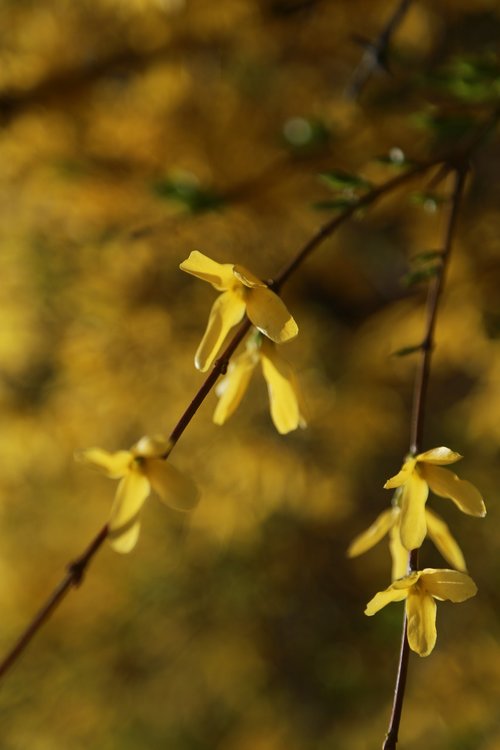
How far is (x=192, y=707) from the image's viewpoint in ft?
8.96

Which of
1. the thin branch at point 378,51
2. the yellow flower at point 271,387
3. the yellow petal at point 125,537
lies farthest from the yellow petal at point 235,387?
the thin branch at point 378,51

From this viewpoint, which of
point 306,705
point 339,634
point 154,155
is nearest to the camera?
point 154,155

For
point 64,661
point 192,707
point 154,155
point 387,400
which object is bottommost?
point 64,661

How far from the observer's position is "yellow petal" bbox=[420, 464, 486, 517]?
0.51 meters

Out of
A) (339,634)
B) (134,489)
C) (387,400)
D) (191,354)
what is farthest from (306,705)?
(134,489)

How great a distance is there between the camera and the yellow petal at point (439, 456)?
0.48m

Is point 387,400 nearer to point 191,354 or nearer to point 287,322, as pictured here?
point 191,354

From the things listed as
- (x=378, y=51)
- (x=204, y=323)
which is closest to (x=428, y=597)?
(x=378, y=51)

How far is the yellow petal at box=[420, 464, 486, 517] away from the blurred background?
0.27 m

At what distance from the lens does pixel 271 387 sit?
58 cm

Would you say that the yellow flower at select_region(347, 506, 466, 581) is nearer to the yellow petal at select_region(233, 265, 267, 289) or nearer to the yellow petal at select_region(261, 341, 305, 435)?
the yellow petal at select_region(261, 341, 305, 435)

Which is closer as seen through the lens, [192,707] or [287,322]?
[287,322]

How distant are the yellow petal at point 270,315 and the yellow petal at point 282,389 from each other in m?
0.08

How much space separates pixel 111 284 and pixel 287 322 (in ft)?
3.41
